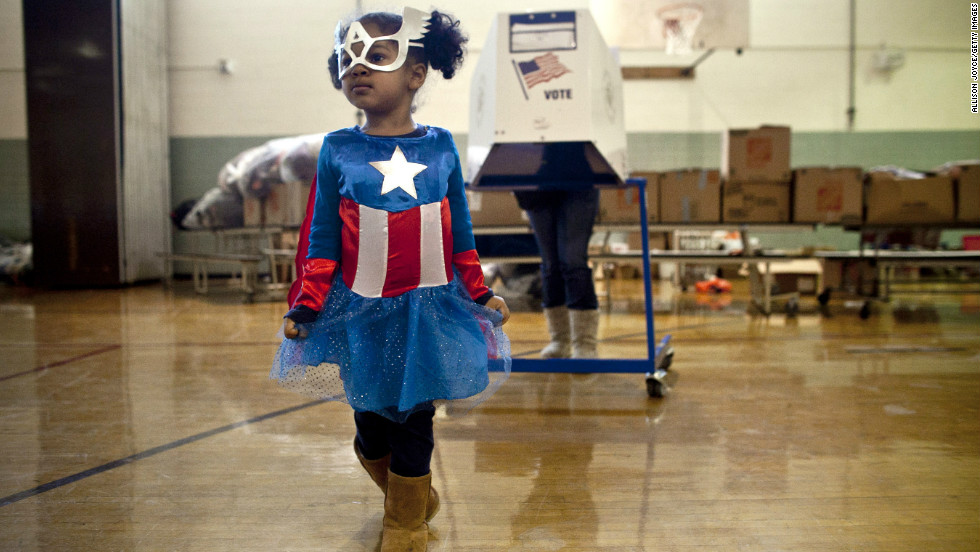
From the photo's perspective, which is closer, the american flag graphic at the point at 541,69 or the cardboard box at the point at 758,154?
the american flag graphic at the point at 541,69

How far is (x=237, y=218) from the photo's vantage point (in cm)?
563

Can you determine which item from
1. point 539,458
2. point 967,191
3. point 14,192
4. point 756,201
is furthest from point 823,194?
point 14,192

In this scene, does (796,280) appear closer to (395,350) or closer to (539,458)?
(539,458)

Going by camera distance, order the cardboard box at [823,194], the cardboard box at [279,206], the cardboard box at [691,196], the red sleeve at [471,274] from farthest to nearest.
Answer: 1. the cardboard box at [279,206]
2. the cardboard box at [691,196]
3. the cardboard box at [823,194]
4. the red sleeve at [471,274]

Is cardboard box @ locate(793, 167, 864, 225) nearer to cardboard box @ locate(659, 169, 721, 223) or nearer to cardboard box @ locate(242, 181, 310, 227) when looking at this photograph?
cardboard box @ locate(659, 169, 721, 223)

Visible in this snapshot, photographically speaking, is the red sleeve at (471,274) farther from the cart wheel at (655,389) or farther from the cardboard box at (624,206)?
the cardboard box at (624,206)

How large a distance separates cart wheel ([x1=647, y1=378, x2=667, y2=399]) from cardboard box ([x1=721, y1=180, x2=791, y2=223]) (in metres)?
2.68

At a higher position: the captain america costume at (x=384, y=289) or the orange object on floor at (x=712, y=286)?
the captain america costume at (x=384, y=289)

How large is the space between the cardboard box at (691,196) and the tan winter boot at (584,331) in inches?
98.0

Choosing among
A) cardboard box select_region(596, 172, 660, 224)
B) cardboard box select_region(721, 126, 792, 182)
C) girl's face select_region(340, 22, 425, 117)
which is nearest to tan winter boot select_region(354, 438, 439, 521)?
girl's face select_region(340, 22, 425, 117)

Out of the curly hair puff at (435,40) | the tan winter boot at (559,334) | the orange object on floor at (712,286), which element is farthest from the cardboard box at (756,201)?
the curly hair puff at (435,40)

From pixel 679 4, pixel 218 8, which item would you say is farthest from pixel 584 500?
pixel 218 8

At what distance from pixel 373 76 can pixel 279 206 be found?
4.37 m

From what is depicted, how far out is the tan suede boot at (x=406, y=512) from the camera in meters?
0.98
